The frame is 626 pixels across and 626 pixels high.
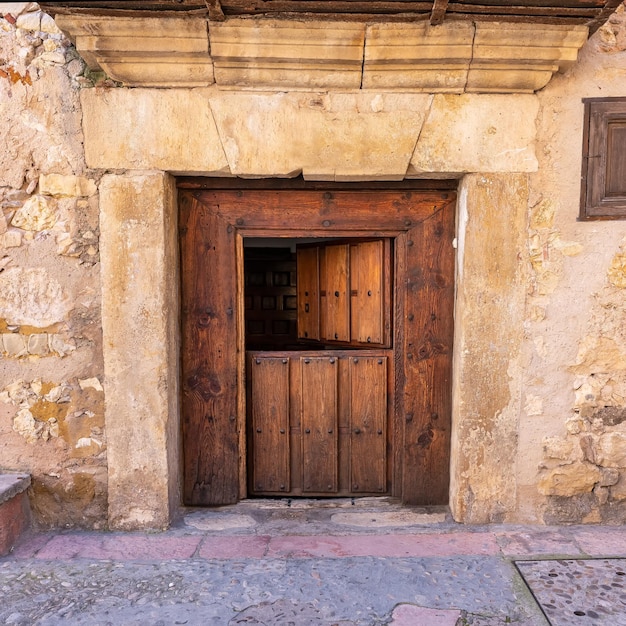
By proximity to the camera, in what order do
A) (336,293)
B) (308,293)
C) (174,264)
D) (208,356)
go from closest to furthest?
(174,264)
(208,356)
(336,293)
(308,293)

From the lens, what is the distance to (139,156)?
238 centimetres

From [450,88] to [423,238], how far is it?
A: 716mm

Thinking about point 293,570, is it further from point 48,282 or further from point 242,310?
point 48,282

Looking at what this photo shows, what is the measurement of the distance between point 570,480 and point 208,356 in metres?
1.93

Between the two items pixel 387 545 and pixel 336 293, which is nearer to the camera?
pixel 387 545

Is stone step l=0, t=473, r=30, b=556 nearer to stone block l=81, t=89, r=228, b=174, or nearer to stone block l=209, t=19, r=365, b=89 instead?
stone block l=81, t=89, r=228, b=174

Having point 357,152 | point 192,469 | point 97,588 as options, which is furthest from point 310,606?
point 357,152

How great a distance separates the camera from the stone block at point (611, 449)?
251 cm

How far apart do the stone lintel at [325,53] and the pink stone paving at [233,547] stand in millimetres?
2122

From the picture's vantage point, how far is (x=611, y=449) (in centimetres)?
251

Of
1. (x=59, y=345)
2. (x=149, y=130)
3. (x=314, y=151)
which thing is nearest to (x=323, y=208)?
(x=314, y=151)

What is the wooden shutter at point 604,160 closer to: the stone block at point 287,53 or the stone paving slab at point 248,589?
the stone block at point 287,53

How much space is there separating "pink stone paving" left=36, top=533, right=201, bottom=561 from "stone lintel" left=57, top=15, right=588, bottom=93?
2.13 metres

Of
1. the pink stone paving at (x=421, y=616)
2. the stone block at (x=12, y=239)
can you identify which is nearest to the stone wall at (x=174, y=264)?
the stone block at (x=12, y=239)
